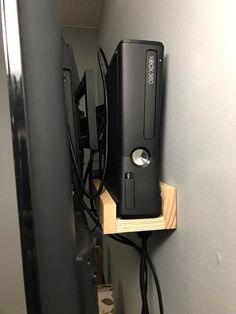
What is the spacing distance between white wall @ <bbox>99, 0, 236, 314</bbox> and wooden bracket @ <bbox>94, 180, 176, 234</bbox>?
0.02 m

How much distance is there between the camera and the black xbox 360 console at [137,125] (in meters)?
0.53

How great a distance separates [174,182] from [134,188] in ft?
0.28

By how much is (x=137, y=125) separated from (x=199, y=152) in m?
0.14

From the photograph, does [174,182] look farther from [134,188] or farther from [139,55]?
[139,55]

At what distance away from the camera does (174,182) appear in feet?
1.87

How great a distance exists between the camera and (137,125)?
548mm

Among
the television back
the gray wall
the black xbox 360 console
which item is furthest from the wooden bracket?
the gray wall

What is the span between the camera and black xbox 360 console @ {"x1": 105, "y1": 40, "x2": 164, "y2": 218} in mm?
529

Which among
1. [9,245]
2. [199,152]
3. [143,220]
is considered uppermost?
[199,152]

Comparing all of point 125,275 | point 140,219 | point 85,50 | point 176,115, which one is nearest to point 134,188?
point 140,219

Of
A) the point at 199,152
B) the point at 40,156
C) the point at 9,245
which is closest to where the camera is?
the point at 40,156

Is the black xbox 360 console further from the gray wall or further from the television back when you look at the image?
the gray wall

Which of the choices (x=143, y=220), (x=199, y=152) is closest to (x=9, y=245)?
(x=143, y=220)

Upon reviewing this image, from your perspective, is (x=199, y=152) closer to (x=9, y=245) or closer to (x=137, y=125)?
(x=137, y=125)
